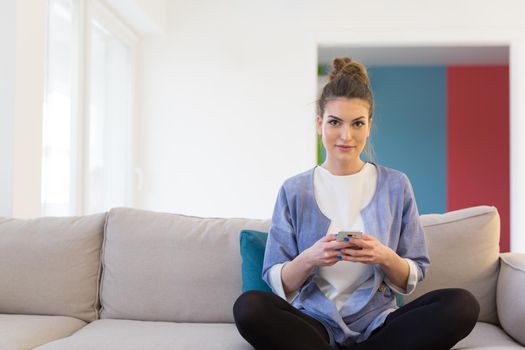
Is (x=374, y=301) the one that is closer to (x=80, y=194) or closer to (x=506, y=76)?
(x=80, y=194)

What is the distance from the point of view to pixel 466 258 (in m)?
2.22

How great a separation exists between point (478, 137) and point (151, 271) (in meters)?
5.92

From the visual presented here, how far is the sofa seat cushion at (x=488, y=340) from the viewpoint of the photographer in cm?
185

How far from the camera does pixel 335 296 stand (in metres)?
1.96

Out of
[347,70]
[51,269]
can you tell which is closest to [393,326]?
[347,70]

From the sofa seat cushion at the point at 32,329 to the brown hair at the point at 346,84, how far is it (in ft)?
A: 3.48

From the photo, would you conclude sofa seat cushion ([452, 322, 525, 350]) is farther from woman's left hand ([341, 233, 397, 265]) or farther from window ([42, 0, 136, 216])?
window ([42, 0, 136, 216])

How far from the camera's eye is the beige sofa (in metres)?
2.18

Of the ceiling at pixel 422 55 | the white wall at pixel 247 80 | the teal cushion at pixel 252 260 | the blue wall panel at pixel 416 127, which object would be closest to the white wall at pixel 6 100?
the teal cushion at pixel 252 260

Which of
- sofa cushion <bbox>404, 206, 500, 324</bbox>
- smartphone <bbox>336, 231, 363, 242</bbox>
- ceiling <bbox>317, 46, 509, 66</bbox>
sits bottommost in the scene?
sofa cushion <bbox>404, 206, 500, 324</bbox>

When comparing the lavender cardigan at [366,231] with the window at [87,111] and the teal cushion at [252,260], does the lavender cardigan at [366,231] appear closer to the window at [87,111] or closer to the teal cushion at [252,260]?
the teal cushion at [252,260]

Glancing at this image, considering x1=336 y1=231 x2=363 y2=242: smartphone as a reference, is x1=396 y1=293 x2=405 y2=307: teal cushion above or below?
below

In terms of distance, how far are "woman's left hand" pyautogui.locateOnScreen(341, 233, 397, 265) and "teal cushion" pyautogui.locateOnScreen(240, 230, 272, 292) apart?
15.0 inches

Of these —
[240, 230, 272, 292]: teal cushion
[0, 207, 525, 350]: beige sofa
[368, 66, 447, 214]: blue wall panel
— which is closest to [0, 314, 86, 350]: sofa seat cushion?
[0, 207, 525, 350]: beige sofa
